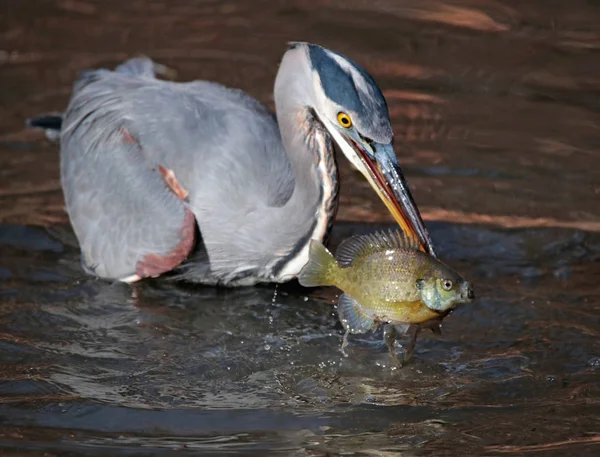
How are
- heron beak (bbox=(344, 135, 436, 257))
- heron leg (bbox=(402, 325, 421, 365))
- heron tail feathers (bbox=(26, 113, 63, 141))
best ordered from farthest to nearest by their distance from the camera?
heron tail feathers (bbox=(26, 113, 63, 141)) → heron beak (bbox=(344, 135, 436, 257)) → heron leg (bbox=(402, 325, 421, 365))

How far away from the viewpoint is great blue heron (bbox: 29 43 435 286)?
6117mm

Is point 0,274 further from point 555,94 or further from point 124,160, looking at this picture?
point 555,94

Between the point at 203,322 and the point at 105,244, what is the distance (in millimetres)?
841

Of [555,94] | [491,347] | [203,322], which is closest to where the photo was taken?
[491,347]

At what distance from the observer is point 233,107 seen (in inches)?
268

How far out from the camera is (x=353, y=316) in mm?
5043

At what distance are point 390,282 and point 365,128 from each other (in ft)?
3.40

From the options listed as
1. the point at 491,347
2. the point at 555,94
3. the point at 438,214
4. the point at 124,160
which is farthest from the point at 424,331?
the point at 555,94

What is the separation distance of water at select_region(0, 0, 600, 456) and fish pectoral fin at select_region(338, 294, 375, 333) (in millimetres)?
383

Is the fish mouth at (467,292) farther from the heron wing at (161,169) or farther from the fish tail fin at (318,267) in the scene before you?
the heron wing at (161,169)

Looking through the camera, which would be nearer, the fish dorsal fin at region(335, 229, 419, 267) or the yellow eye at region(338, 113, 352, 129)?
the fish dorsal fin at region(335, 229, 419, 267)

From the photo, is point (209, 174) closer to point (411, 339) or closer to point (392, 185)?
point (392, 185)

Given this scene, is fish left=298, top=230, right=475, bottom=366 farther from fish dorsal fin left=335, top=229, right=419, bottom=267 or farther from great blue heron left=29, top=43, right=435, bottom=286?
great blue heron left=29, top=43, right=435, bottom=286

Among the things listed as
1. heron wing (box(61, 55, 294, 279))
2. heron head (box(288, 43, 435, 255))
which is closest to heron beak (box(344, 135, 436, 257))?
heron head (box(288, 43, 435, 255))
